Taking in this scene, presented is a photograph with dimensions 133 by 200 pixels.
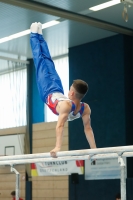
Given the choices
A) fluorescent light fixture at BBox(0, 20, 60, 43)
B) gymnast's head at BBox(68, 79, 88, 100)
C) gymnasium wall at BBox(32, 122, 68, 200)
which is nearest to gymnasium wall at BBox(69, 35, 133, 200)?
gymnasium wall at BBox(32, 122, 68, 200)

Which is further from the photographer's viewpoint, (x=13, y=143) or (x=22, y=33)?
(x=13, y=143)

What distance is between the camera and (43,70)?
6.78 m

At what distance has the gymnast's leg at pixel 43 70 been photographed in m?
6.62

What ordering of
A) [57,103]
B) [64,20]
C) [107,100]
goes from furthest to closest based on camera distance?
[107,100]
[64,20]
[57,103]

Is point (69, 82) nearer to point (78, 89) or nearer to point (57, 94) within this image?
point (57, 94)

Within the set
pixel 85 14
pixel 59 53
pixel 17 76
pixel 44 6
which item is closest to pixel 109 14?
pixel 85 14

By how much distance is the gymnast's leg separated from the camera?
662 centimetres

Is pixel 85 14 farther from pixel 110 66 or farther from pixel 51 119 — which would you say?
pixel 51 119

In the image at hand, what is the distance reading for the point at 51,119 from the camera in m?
17.0

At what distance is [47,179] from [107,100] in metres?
3.66

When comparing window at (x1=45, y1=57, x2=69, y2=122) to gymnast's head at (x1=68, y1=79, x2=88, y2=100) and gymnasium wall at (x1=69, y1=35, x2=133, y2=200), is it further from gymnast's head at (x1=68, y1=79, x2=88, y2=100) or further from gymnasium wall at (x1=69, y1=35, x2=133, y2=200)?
gymnast's head at (x1=68, y1=79, x2=88, y2=100)

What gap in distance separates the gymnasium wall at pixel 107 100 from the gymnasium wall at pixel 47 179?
0.34 metres

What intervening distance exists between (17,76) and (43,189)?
14.7ft

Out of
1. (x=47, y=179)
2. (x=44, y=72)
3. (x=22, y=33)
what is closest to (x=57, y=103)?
(x=44, y=72)
